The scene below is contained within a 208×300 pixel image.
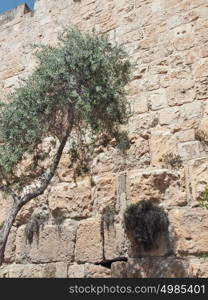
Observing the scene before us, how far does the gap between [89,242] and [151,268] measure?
2.64 feet

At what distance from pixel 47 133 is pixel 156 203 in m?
1.46

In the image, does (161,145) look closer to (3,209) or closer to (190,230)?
(190,230)

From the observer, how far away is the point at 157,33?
5.12 m

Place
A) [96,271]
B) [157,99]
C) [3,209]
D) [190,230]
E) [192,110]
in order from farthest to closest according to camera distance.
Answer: [3,209]
[157,99]
[192,110]
[96,271]
[190,230]

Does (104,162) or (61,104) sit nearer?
(61,104)

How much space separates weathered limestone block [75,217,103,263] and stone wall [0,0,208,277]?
1 centimetres

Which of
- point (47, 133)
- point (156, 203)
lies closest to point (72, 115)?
point (47, 133)

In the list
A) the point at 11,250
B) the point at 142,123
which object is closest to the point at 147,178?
the point at 142,123

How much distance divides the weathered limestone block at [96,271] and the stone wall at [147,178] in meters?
0.01

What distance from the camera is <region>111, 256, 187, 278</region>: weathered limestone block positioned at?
3.83 metres

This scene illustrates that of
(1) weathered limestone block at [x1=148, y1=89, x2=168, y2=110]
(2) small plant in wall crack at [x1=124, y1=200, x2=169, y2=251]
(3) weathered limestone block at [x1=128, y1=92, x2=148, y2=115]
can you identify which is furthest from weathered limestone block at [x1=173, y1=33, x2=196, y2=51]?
(2) small plant in wall crack at [x1=124, y1=200, x2=169, y2=251]

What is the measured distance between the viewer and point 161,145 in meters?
4.48

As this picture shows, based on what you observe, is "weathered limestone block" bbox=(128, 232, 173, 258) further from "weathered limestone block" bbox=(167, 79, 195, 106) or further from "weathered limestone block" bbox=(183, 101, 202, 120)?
"weathered limestone block" bbox=(167, 79, 195, 106)

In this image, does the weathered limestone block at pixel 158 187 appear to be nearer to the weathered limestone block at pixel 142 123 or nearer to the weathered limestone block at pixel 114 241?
the weathered limestone block at pixel 114 241
